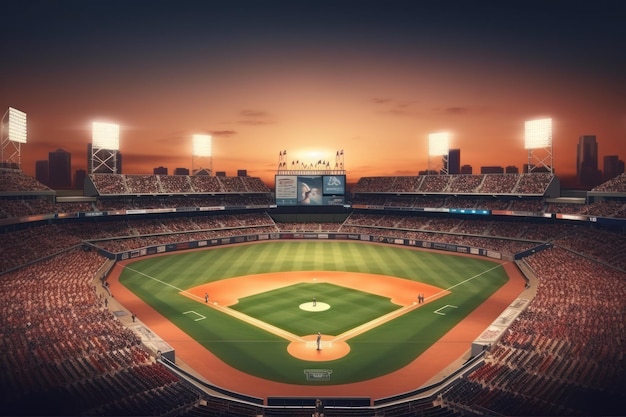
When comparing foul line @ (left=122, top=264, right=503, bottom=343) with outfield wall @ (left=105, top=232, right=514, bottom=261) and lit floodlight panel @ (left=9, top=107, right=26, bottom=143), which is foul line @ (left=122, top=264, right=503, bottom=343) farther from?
lit floodlight panel @ (left=9, top=107, right=26, bottom=143)

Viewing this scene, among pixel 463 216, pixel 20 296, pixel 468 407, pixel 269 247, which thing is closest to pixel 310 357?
pixel 468 407

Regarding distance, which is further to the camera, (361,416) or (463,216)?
(463,216)

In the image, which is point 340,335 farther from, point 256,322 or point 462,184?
point 462,184

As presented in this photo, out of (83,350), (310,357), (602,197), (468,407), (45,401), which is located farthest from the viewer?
(602,197)

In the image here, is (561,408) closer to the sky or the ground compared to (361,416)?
closer to the sky

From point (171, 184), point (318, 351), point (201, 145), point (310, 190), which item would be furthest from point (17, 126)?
point (318, 351)

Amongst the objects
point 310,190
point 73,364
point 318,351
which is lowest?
point 318,351

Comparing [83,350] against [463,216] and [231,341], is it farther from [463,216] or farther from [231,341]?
[463,216]

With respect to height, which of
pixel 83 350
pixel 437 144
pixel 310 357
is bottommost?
pixel 310 357
